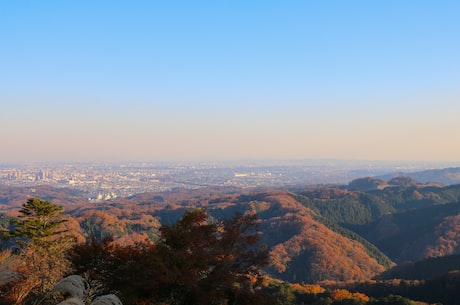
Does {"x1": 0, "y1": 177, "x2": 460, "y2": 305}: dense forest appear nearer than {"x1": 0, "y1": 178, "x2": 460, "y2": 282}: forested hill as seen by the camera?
Yes

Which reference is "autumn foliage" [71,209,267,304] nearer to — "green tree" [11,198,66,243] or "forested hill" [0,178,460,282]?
"green tree" [11,198,66,243]

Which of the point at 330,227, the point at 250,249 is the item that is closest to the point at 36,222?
the point at 250,249

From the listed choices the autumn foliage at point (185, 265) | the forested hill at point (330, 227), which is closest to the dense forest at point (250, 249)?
the autumn foliage at point (185, 265)

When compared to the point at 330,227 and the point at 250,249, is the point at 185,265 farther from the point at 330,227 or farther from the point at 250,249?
the point at 330,227

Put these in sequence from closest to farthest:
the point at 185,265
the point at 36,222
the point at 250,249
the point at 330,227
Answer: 1. the point at 185,265
2. the point at 250,249
3. the point at 36,222
4. the point at 330,227

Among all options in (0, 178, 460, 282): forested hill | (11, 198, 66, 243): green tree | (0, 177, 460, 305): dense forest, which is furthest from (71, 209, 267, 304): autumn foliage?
(0, 178, 460, 282): forested hill

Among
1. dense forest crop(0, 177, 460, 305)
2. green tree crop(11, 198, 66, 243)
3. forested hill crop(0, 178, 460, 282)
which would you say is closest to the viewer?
dense forest crop(0, 177, 460, 305)

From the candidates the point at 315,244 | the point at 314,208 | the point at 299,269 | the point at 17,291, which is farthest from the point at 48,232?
the point at 314,208

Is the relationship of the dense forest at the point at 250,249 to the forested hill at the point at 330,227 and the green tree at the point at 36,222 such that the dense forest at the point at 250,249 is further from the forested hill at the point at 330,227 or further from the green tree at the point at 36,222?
the forested hill at the point at 330,227
